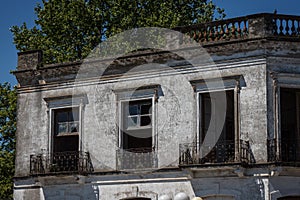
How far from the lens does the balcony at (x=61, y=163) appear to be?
68.8 feet

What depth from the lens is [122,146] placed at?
20781 millimetres

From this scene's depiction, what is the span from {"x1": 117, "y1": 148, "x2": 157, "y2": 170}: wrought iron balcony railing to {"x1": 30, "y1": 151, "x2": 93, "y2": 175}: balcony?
1.06m

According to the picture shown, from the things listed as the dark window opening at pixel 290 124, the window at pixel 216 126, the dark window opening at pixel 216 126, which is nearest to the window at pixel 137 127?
the window at pixel 216 126

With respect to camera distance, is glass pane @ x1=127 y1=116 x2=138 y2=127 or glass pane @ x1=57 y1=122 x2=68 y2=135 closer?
glass pane @ x1=127 y1=116 x2=138 y2=127

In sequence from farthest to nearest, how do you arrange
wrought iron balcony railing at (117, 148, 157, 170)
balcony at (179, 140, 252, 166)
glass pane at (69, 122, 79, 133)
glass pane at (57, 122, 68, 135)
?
glass pane at (57, 122, 68, 135), glass pane at (69, 122, 79, 133), wrought iron balcony railing at (117, 148, 157, 170), balcony at (179, 140, 252, 166)

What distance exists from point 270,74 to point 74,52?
523 inches

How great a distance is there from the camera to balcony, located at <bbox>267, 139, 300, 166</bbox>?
1821cm

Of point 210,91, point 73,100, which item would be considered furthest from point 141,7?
point 210,91

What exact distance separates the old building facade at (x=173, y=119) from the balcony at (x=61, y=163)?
3 centimetres

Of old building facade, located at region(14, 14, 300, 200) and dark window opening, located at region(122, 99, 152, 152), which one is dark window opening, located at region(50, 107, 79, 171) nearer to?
old building facade, located at region(14, 14, 300, 200)

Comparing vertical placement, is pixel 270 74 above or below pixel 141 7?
below

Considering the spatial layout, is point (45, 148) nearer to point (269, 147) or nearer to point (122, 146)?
point (122, 146)

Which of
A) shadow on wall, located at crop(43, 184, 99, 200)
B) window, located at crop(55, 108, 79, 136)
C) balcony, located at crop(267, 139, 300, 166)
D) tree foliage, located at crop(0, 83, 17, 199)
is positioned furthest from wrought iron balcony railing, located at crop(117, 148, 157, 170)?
tree foliage, located at crop(0, 83, 17, 199)

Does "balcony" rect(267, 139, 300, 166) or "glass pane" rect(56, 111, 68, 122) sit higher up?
"glass pane" rect(56, 111, 68, 122)
